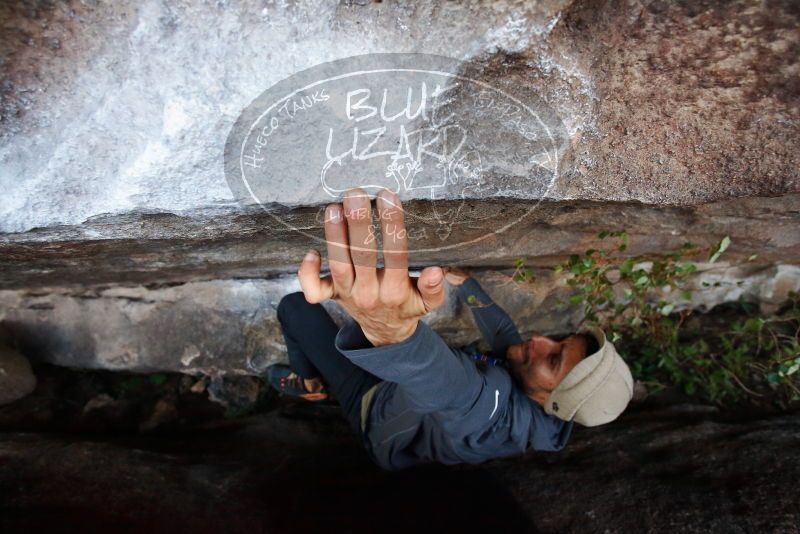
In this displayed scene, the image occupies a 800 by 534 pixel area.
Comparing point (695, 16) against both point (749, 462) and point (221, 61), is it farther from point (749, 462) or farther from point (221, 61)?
point (749, 462)

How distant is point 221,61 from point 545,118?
0.62m

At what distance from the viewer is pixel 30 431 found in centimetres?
217

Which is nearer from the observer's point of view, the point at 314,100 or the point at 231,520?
the point at 314,100

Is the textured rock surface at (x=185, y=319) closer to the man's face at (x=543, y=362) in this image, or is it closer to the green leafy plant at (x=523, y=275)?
the green leafy plant at (x=523, y=275)

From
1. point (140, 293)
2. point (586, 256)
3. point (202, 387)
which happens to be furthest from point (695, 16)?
point (202, 387)

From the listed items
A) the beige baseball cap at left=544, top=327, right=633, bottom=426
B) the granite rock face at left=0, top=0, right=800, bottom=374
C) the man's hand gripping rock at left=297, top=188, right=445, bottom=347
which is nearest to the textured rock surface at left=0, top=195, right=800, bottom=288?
the granite rock face at left=0, top=0, right=800, bottom=374

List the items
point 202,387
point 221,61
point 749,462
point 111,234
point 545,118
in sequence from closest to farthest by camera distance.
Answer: point 221,61 < point 545,118 < point 111,234 < point 749,462 < point 202,387

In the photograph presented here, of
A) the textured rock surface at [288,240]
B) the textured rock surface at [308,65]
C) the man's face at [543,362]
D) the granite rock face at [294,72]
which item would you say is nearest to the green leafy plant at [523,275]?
the textured rock surface at [288,240]

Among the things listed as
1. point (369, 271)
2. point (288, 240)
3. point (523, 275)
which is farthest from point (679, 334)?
point (369, 271)

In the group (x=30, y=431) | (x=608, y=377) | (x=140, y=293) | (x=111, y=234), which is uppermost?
(x=111, y=234)

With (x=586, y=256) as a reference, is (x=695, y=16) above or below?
above

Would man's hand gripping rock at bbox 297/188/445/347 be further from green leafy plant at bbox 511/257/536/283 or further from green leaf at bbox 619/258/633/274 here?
green leaf at bbox 619/258/633/274

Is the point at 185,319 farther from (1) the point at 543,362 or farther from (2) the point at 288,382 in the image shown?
(1) the point at 543,362

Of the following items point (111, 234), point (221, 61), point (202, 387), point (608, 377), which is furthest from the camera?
point (202, 387)
